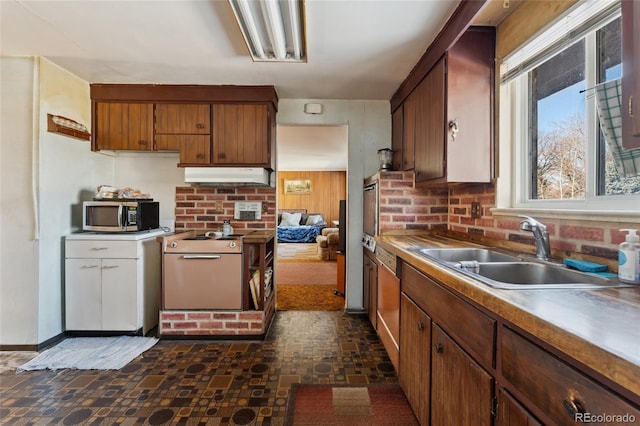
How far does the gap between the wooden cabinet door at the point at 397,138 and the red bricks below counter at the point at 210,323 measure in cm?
195

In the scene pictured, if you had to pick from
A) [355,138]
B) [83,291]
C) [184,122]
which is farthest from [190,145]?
[355,138]

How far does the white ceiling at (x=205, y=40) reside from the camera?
171 centimetres

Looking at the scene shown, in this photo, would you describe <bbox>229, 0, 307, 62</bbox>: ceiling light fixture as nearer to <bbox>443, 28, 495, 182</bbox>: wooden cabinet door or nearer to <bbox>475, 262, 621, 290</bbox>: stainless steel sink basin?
<bbox>443, 28, 495, 182</bbox>: wooden cabinet door

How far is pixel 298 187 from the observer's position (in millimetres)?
9711

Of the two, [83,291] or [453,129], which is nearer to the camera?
[453,129]

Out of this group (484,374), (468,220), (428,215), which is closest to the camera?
(484,374)

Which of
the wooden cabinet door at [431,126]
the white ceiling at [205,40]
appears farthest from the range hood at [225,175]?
the wooden cabinet door at [431,126]

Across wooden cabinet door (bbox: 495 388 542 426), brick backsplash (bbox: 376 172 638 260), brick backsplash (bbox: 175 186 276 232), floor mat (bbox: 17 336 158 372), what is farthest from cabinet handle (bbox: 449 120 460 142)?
floor mat (bbox: 17 336 158 372)

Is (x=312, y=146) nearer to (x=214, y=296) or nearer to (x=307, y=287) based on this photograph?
(x=307, y=287)

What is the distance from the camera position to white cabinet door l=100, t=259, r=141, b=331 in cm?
253

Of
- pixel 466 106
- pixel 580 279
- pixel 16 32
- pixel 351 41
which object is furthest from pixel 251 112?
pixel 580 279

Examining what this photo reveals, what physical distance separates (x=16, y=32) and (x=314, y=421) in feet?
10.2

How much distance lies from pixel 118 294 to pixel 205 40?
7.15 ft

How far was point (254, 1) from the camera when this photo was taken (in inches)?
62.9
